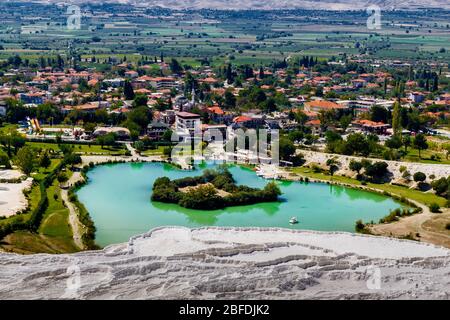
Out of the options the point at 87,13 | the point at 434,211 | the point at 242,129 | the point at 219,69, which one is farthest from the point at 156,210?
the point at 87,13

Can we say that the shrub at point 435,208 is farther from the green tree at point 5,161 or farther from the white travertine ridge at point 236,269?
the green tree at point 5,161

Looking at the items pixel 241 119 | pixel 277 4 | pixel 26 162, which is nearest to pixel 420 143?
pixel 241 119

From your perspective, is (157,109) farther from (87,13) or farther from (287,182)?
(87,13)

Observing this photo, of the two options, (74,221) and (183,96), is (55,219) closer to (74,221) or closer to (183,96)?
(74,221)

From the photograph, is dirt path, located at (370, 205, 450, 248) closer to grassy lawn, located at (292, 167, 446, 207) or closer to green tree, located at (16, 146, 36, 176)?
grassy lawn, located at (292, 167, 446, 207)

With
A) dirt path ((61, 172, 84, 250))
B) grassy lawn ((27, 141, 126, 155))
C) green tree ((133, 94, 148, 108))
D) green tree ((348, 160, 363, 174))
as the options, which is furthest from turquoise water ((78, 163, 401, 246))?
green tree ((133, 94, 148, 108))

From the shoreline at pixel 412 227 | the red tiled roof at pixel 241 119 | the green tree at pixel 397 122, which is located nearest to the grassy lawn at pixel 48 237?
the shoreline at pixel 412 227
